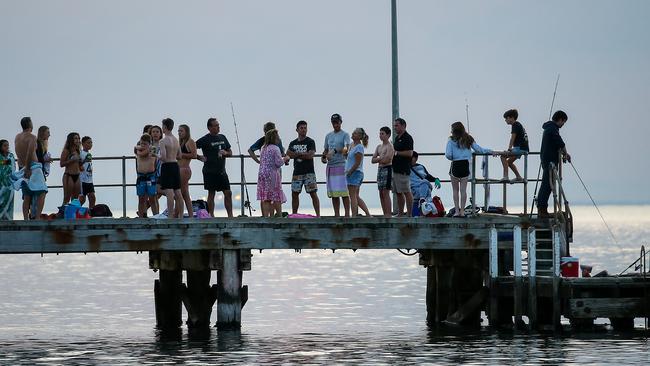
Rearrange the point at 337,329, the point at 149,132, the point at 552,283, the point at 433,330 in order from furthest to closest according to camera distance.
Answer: the point at 337,329, the point at 433,330, the point at 149,132, the point at 552,283

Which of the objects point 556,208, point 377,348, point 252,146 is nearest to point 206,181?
point 252,146

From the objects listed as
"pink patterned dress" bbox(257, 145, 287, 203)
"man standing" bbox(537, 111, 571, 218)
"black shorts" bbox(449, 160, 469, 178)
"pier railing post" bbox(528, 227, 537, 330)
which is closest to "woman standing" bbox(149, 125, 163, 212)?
"pink patterned dress" bbox(257, 145, 287, 203)

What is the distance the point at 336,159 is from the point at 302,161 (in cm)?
65

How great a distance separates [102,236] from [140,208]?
57.1 inches

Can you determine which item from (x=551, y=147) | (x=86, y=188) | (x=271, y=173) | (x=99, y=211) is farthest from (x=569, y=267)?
(x=86, y=188)

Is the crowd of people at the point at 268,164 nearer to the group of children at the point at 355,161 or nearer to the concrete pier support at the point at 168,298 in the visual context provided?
the group of children at the point at 355,161

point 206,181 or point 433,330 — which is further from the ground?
point 206,181

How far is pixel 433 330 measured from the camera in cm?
3297

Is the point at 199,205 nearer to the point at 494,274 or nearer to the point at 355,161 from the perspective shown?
the point at 355,161

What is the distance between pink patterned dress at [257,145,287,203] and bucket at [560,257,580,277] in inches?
208

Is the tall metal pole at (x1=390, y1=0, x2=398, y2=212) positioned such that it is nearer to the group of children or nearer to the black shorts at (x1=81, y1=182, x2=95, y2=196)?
the group of children

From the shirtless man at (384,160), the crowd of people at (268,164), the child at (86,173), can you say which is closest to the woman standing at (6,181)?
the crowd of people at (268,164)

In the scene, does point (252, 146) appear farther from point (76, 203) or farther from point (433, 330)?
point (433, 330)

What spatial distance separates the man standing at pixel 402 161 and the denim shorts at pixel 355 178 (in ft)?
2.27
